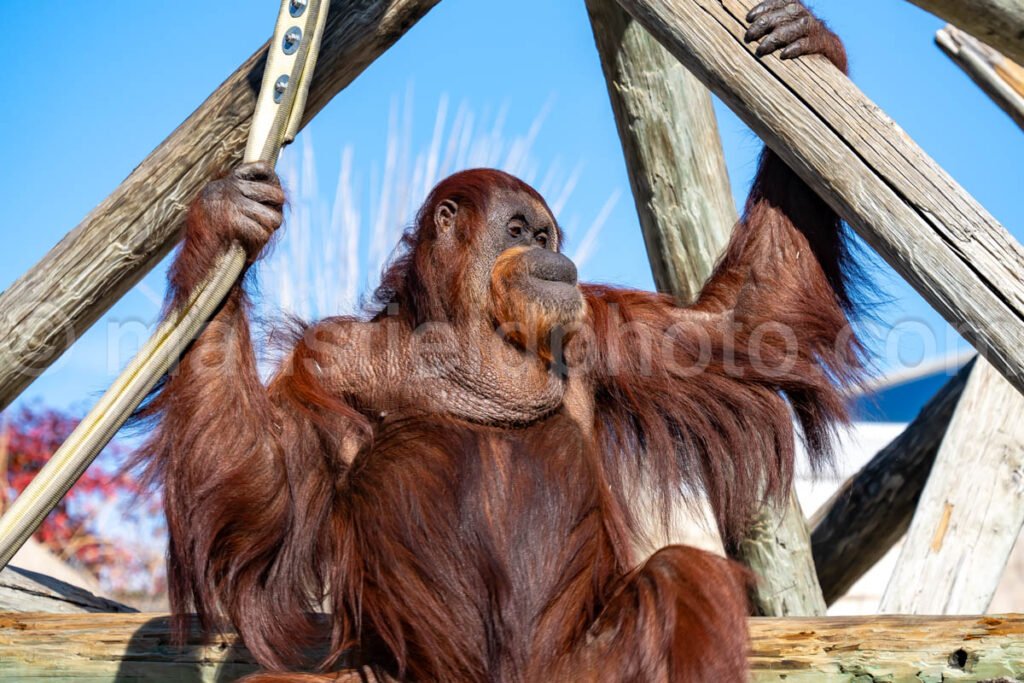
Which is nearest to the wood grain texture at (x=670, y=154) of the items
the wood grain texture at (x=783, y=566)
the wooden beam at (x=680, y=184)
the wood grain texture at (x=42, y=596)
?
the wooden beam at (x=680, y=184)

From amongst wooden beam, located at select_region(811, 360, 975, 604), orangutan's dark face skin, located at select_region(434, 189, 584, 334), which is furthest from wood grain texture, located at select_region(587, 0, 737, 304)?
wooden beam, located at select_region(811, 360, 975, 604)

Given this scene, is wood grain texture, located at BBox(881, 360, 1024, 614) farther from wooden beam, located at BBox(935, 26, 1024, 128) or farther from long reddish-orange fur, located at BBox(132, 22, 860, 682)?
long reddish-orange fur, located at BBox(132, 22, 860, 682)

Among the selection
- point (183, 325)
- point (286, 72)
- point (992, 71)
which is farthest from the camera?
point (992, 71)

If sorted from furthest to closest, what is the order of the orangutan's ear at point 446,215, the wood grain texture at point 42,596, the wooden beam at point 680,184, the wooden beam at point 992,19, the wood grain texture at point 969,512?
the wood grain texture at point 969,512 < the wooden beam at point 680,184 < the wood grain texture at point 42,596 < the orangutan's ear at point 446,215 < the wooden beam at point 992,19

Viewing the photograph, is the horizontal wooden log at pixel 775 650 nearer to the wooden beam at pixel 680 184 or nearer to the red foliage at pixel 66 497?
the wooden beam at pixel 680 184

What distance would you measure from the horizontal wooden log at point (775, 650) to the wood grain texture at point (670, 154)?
166cm

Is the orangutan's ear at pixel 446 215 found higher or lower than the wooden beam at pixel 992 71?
lower

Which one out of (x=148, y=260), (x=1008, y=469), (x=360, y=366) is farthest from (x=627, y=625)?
(x=1008, y=469)

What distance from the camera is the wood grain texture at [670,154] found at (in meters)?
4.18

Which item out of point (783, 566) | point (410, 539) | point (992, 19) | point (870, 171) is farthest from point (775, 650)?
point (783, 566)

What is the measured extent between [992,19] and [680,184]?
6.70 feet

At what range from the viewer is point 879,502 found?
16.5ft

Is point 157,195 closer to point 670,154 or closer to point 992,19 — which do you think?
point 670,154

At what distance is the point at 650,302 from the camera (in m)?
3.71
